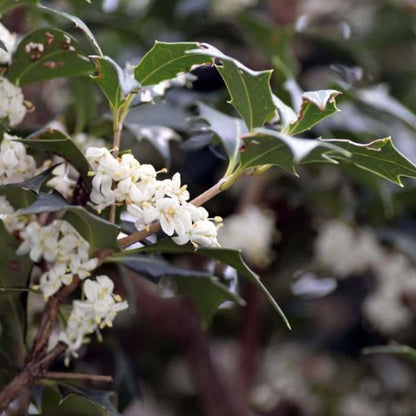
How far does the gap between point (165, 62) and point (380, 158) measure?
0.66 feet

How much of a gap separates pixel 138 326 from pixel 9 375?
2.69 feet

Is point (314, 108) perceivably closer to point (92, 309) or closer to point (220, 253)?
point (220, 253)

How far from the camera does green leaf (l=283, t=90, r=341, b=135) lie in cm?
59

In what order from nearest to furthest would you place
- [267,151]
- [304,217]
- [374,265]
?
1. [267,151]
2. [374,265]
3. [304,217]

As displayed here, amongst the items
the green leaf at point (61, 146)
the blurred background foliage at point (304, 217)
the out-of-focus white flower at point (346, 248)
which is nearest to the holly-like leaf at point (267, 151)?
the green leaf at point (61, 146)

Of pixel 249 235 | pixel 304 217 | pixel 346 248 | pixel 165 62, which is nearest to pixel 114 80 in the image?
pixel 165 62

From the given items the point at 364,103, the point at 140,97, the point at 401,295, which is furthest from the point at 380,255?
the point at 140,97

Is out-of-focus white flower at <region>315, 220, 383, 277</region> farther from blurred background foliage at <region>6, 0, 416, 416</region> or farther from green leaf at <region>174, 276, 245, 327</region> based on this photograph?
green leaf at <region>174, 276, 245, 327</region>

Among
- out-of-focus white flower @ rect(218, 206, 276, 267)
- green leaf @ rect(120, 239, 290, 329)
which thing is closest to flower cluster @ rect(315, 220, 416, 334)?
out-of-focus white flower @ rect(218, 206, 276, 267)

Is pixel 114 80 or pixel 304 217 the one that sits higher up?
pixel 114 80

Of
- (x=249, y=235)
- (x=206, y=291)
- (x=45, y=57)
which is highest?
(x=45, y=57)

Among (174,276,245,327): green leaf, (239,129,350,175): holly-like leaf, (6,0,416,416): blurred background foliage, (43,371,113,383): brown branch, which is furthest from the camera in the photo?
(6,0,416,416): blurred background foliage

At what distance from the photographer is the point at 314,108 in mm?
613

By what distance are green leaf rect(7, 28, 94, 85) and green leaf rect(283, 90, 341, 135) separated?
240mm
